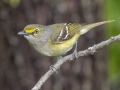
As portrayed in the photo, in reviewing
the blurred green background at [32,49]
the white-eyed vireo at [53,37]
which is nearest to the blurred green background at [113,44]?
the blurred green background at [32,49]

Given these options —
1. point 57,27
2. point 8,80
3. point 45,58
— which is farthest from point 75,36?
point 8,80

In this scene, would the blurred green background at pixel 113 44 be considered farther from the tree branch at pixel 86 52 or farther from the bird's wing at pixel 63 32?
the tree branch at pixel 86 52

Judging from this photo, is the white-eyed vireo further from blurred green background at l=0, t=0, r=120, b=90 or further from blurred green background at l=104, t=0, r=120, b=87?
blurred green background at l=104, t=0, r=120, b=87

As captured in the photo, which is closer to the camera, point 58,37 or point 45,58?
point 58,37

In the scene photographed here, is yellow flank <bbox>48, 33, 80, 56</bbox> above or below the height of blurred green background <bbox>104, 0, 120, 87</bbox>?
above

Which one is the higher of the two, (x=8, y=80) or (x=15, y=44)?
(x=15, y=44)

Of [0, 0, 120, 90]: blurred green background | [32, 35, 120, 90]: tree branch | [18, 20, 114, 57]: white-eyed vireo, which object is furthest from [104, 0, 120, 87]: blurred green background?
[32, 35, 120, 90]: tree branch

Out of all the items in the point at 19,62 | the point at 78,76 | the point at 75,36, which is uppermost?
the point at 75,36

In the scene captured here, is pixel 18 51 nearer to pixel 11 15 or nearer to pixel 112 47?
pixel 11 15

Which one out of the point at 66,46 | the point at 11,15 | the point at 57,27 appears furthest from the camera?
the point at 11,15
